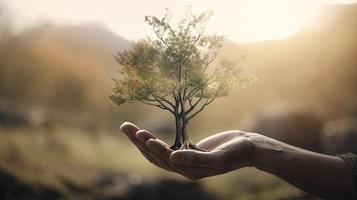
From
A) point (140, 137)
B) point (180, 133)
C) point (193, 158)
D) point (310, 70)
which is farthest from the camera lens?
point (310, 70)

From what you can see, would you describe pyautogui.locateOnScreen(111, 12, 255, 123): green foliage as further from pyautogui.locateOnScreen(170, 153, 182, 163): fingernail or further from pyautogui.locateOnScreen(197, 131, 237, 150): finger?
pyautogui.locateOnScreen(170, 153, 182, 163): fingernail

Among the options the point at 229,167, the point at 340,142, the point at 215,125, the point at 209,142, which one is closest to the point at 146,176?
the point at 215,125

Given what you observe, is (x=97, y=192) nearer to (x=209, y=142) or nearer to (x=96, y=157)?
(x=96, y=157)

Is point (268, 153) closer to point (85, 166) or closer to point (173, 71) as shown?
point (173, 71)

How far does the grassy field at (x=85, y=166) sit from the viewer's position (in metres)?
1.68

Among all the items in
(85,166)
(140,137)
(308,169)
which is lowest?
(308,169)

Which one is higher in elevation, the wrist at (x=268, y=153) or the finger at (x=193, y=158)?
the wrist at (x=268, y=153)

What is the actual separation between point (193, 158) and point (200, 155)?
1 cm

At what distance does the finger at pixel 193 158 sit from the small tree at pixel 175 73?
181 mm

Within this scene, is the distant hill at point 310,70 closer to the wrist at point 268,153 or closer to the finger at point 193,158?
the wrist at point 268,153

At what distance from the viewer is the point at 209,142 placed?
0.92 m

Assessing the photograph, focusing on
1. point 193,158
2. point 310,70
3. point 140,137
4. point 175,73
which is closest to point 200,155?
point 193,158

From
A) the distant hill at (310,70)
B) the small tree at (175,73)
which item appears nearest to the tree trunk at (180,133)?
the small tree at (175,73)

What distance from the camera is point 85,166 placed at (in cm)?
168
